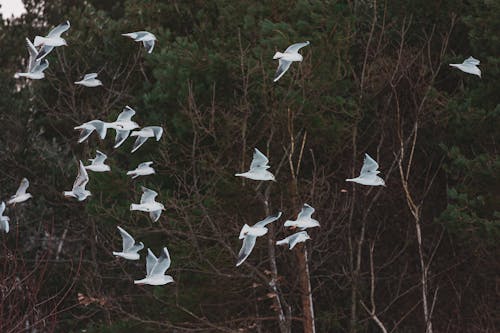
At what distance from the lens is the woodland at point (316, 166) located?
1564 centimetres

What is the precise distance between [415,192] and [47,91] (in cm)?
813

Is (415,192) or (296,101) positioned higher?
(296,101)

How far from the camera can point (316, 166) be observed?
17266 mm

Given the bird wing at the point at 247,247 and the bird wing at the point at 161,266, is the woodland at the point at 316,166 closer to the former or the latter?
the bird wing at the point at 247,247

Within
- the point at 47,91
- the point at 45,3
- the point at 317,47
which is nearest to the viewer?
the point at 317,47

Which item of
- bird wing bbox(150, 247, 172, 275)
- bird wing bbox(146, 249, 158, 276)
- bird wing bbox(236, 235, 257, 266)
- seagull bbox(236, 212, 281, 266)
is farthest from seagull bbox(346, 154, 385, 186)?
bird wing bbox(146, 249, 158, 276)

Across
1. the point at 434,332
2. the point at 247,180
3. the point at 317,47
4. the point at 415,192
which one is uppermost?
the point at 317,47

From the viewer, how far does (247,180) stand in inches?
622

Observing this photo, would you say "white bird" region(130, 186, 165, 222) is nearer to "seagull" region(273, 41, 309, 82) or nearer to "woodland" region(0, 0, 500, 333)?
"woodland" region(0, 0, 500, 333)

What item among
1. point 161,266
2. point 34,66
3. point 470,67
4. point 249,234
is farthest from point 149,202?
point 470,67

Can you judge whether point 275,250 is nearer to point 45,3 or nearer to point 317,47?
point 317,47

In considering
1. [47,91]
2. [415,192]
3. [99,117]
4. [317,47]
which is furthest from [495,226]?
[47,91]

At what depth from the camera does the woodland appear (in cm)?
1564

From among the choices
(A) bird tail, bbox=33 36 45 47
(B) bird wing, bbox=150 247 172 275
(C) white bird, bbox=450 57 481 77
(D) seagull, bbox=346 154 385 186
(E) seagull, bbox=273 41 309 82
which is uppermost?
(A) bird tail, bbox=33 36 45 47
